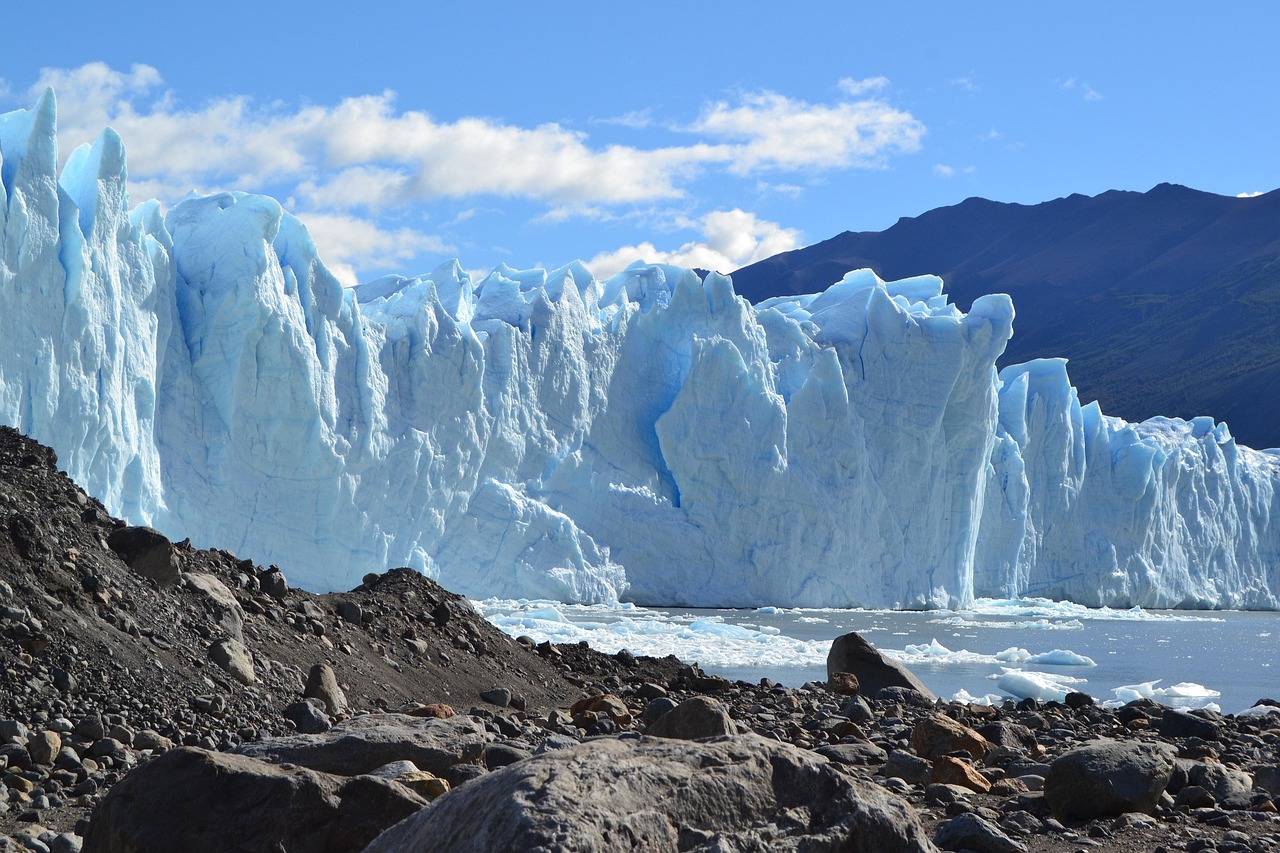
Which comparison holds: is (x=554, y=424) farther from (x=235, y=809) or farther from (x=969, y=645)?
(x=235, y=809)

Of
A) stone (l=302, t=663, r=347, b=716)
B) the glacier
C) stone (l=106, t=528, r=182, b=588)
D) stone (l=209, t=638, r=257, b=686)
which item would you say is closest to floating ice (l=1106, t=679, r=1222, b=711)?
stone (l=302, t=663, r=347, b=716)

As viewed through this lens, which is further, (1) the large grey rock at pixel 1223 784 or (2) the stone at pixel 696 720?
(2) the stone at pixel 696 720

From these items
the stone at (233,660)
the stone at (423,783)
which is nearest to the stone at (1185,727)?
the stone at (233,660)

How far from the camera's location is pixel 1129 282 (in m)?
81.1

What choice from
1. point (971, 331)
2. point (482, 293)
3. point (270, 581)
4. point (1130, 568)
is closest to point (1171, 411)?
point (1130, 568)

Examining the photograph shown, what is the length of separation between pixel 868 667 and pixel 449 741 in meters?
5.68

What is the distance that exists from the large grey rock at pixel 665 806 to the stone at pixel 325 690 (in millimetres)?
3282

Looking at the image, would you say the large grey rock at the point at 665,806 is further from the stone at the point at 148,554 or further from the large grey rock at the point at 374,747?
the stone at the point at 148,554

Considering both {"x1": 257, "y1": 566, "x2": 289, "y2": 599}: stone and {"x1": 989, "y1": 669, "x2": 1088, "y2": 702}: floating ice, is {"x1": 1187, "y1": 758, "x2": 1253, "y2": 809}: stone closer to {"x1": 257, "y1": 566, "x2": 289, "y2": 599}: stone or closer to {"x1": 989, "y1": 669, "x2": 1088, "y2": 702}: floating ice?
{"x1": 257, "y1": 566, "x2": 289, "y2": 599}: stone

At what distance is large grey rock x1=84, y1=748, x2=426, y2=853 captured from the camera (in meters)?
2.46

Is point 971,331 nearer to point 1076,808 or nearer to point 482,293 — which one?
point 482,293

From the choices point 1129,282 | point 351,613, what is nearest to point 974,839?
point 351,613

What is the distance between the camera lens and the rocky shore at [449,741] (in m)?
2.01

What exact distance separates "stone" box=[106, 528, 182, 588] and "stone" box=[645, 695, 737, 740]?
7.49ft
